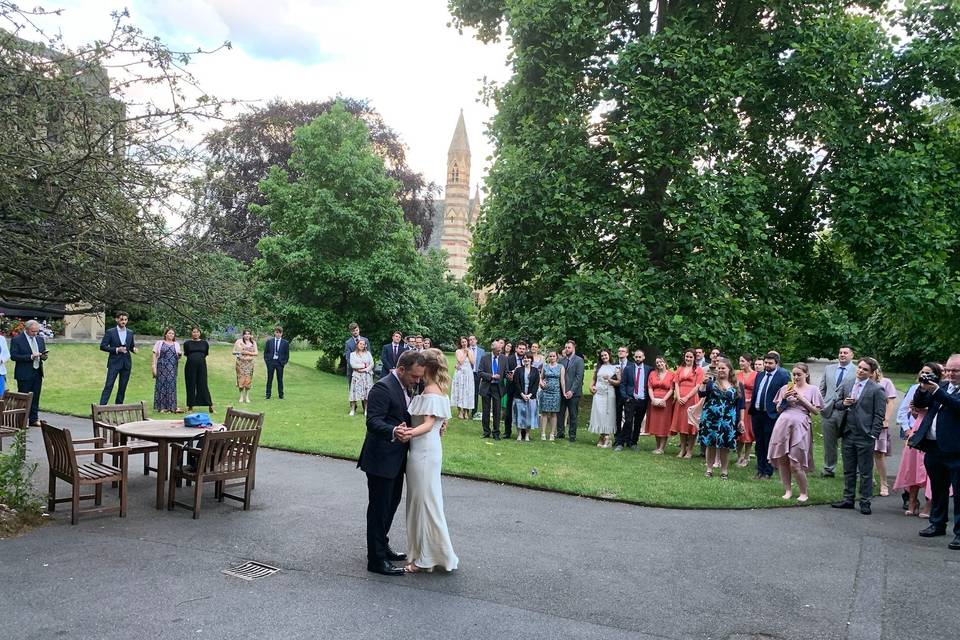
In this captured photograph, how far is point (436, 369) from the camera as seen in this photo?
21.2ft

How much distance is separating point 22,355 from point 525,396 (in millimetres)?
10066

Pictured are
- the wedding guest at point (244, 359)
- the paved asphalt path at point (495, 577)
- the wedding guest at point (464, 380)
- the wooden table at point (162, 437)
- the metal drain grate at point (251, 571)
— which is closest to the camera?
the paved asphalt path at point (495, 577)

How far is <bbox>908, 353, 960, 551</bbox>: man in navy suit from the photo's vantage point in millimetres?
8453

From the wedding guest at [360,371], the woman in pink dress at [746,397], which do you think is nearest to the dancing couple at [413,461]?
the woman in pink dress at [746,397]

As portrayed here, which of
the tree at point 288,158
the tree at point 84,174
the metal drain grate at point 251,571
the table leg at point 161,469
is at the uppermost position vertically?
the tree at point 288,158

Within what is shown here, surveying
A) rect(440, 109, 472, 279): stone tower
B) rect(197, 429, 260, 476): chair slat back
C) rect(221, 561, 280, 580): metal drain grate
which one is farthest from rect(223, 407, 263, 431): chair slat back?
rect(440, 109, 472, 279): stone tower

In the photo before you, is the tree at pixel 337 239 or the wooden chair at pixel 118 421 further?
the tree at pixel 337 239

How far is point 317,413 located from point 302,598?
12.5 meters

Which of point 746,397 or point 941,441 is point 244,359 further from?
point 941,441

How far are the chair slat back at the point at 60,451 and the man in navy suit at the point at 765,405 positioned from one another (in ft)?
32.5

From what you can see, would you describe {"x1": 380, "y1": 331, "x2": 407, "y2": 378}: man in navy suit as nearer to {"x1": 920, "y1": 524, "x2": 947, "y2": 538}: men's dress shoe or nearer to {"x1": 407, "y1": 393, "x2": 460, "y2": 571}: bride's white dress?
{"x1": 407, "y1": 393, "x2": 460, "y2": 571}: bride's white dress

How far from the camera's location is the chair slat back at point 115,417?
9.54 meters

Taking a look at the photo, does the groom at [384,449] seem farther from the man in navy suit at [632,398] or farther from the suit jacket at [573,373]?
A: the suit jacket at [573,373]

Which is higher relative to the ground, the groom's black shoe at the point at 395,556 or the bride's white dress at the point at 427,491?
the bride's white dress at the point at 427,491
